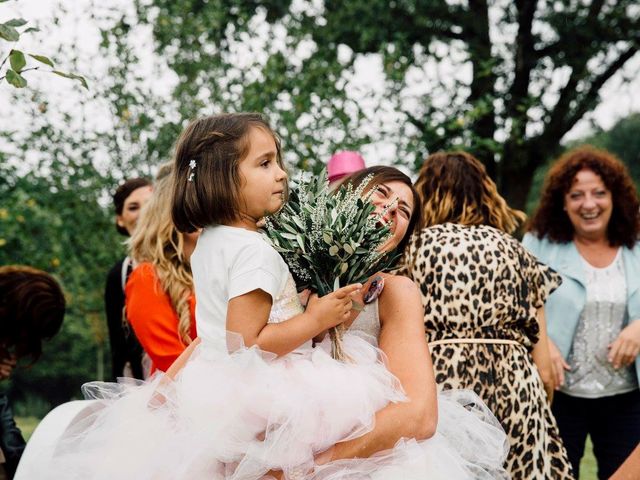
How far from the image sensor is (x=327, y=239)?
2.31 meters

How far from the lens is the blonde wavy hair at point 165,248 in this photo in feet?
12.4

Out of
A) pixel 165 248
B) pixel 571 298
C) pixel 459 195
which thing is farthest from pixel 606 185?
pixel 165 248

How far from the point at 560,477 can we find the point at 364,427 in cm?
189

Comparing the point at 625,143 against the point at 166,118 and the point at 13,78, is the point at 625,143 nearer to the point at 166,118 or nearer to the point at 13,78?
the point at 166,118

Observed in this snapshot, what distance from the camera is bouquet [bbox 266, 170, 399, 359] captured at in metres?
2.35

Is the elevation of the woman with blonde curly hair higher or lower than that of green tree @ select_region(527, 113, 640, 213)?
higher

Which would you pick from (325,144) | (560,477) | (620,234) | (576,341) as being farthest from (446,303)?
(325,144)

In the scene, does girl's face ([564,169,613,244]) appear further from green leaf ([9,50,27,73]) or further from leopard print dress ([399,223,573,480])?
green leaf ([9,50,27,73])

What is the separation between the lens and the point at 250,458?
2.16 meters

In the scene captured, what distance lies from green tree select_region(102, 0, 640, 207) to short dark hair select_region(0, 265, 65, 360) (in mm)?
3720

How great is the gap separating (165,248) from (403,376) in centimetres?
185

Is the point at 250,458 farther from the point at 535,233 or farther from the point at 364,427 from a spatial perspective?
the point at 535,233

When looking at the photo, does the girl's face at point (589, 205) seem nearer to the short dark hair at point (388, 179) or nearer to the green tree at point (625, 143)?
the short dark hair at point (388, 179)

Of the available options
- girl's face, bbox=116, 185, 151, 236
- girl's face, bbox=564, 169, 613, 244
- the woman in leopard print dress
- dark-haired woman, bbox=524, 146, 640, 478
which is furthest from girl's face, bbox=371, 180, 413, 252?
girl's face, bbox=116, 185, 151, 236
